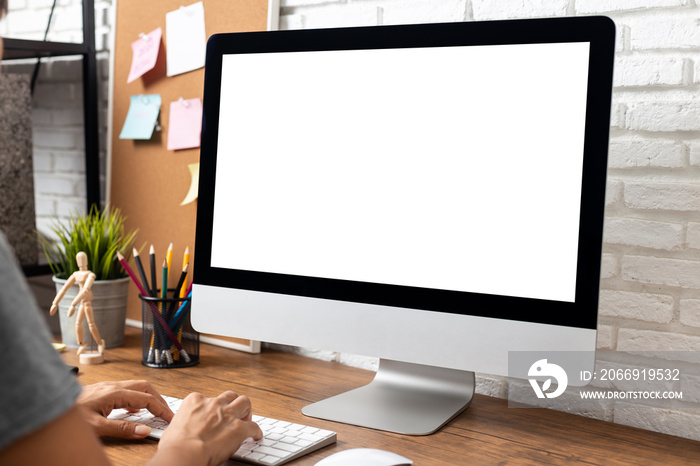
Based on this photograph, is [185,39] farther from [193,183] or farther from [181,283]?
[181,283]

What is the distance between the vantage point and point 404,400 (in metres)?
1.01

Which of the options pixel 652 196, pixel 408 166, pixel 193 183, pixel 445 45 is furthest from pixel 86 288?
pixel 652 196

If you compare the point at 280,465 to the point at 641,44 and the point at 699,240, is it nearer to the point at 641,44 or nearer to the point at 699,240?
the point at 699,240

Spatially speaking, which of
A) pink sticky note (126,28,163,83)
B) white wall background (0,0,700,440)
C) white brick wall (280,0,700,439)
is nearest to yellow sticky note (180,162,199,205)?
pink sticky note (126,28,163,83)

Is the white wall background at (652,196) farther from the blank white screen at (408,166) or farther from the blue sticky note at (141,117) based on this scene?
the blue sticky note at (141,117)

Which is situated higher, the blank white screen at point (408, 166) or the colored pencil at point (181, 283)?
the blank white screen at point (408, 166)

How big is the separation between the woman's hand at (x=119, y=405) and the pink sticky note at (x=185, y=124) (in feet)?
2.16

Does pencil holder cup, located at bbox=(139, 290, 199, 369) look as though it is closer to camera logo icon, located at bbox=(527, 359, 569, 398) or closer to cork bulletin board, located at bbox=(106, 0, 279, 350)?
cork bulletin board, located at bbox=(106, 0, 279, 350)

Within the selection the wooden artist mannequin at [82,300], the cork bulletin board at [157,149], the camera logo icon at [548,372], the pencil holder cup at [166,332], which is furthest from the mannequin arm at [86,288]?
the camera logo icon at [548,372]

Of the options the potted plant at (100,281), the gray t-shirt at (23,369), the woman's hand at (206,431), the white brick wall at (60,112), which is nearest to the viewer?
the gray t-shirt at (23,369)

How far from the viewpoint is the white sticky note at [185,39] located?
1.44 m

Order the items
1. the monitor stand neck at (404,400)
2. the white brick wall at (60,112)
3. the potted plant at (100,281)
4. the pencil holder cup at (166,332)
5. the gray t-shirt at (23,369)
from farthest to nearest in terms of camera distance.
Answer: the white brick wall at (60,112), the potted plant at (100,281), the pencil holder cup at (166,332), the monitor stand neck at (404,400), the gray t-shirt at (23,369)

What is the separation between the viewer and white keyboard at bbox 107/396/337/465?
801 mm

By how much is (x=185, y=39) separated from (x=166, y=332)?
64 cm
